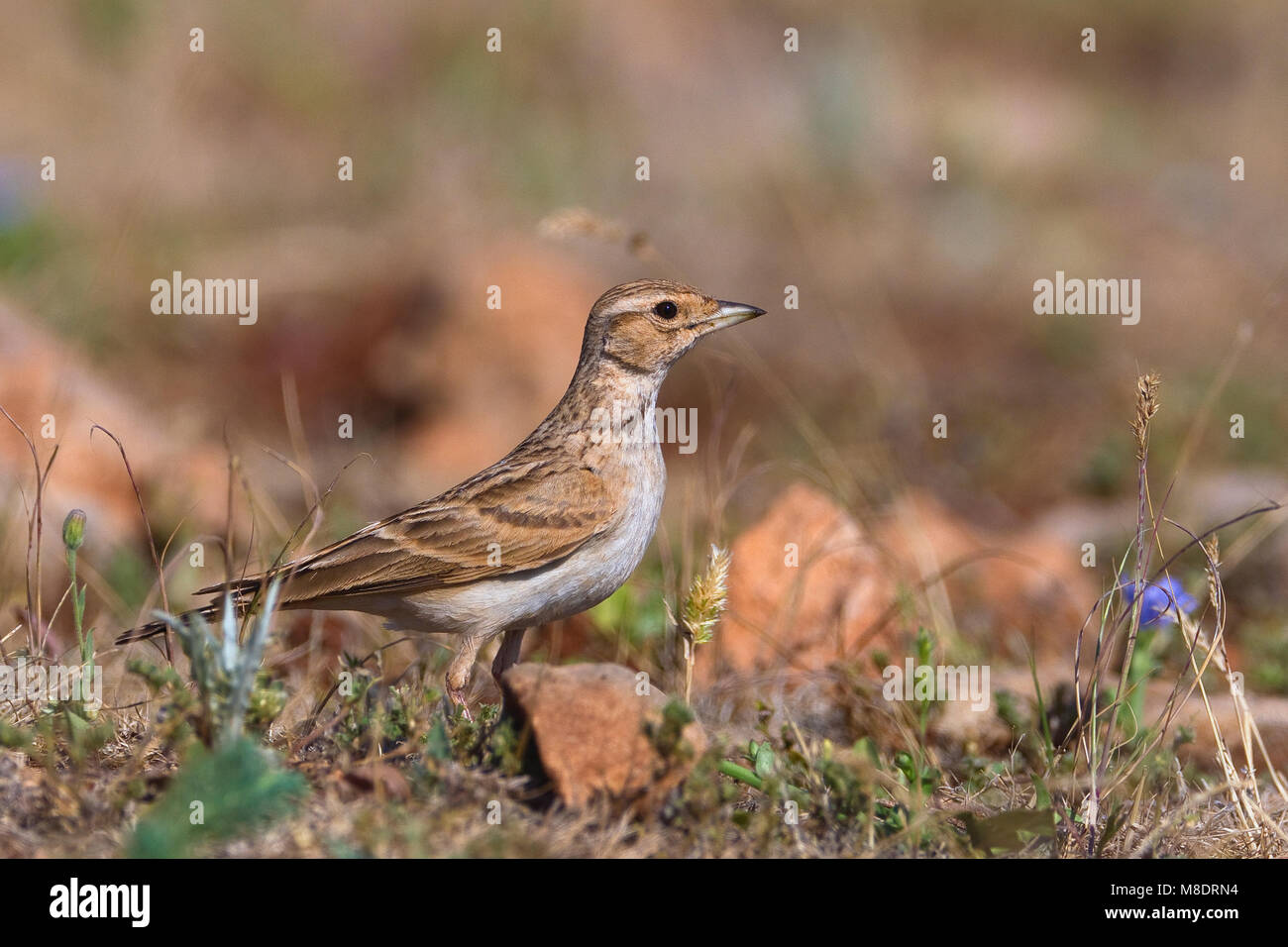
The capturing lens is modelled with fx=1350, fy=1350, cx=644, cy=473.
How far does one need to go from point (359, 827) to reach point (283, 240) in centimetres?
1119

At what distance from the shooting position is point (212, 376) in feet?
37.8

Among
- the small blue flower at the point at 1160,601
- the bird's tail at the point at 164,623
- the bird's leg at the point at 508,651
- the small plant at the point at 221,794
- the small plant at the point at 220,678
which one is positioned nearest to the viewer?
the small plant at the point at 221,794

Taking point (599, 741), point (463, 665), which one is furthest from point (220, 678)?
point (463, 665)

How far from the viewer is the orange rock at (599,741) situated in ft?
11.8

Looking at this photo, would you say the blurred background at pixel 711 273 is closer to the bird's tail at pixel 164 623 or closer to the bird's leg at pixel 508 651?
the bird's tail at pixel 164 623

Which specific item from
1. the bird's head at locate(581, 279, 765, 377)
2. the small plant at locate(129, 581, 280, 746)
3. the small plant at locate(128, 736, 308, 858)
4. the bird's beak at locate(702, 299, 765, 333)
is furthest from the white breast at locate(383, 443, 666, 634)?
the small plant at locate(128, 736, 308, 858)

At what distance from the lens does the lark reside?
4.73 metres

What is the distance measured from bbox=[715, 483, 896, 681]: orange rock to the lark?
148cm

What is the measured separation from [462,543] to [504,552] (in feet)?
0.62

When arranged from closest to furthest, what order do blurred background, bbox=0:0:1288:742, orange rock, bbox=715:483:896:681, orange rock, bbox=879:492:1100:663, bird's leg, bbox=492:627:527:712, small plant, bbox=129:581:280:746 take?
small plant, bbox=129:581:280:746 < bird's leg, bbox=492:627:527:712 < orange rock, bbox=715:483:896:681 < orange rock, bbox=879:492:1100:663 < blurred background, bbox=0:0:1288:742

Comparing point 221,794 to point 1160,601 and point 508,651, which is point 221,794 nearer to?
point 508,651

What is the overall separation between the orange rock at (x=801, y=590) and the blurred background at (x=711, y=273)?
3cm

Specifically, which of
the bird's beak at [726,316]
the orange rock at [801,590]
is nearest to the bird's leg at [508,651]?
the orange rock at [801,590]

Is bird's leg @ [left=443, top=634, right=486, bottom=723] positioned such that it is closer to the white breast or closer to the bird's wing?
the white breast
